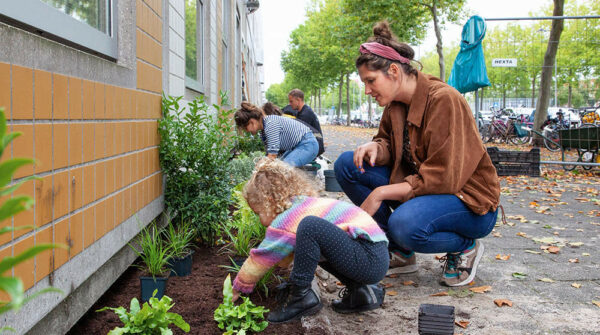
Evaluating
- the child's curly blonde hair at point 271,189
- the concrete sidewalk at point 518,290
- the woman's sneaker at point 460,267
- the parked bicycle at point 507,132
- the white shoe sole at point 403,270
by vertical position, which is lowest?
the concrete sidewalk at point 518,290

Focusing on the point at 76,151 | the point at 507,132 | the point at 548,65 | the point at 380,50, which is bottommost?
the point at 76,151

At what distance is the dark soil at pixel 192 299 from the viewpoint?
236 centimetres

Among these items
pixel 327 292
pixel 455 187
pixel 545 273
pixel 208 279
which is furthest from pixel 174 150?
pixel 545 273

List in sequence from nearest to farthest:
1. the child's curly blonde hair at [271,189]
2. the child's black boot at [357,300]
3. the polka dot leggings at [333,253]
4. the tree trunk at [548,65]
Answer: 1. the polka dot leggings at [333,253]
2. the child's curly blonde hair at [271,189]
3. the child's black boot at [357,300]
4. the tree trunk at [548,65]

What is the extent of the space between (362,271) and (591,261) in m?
2.48

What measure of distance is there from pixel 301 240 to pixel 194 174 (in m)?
1.40

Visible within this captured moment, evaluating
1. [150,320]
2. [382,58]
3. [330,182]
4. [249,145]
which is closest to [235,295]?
[150,320]

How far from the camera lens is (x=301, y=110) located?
830cm

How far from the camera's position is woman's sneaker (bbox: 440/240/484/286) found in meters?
3.37

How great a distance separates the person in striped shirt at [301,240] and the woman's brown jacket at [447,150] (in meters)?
0.59

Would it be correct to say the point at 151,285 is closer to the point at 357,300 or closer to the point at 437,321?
the point at 357,300

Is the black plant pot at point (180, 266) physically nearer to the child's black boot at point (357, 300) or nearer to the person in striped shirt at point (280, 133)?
the child's black boot at point (357, 300)

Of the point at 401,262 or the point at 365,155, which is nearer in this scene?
the point at 365,155

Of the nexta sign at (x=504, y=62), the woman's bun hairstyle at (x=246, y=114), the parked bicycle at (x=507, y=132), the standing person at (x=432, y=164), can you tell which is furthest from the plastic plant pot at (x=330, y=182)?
the parked bicycle at (x=507, y=132)
